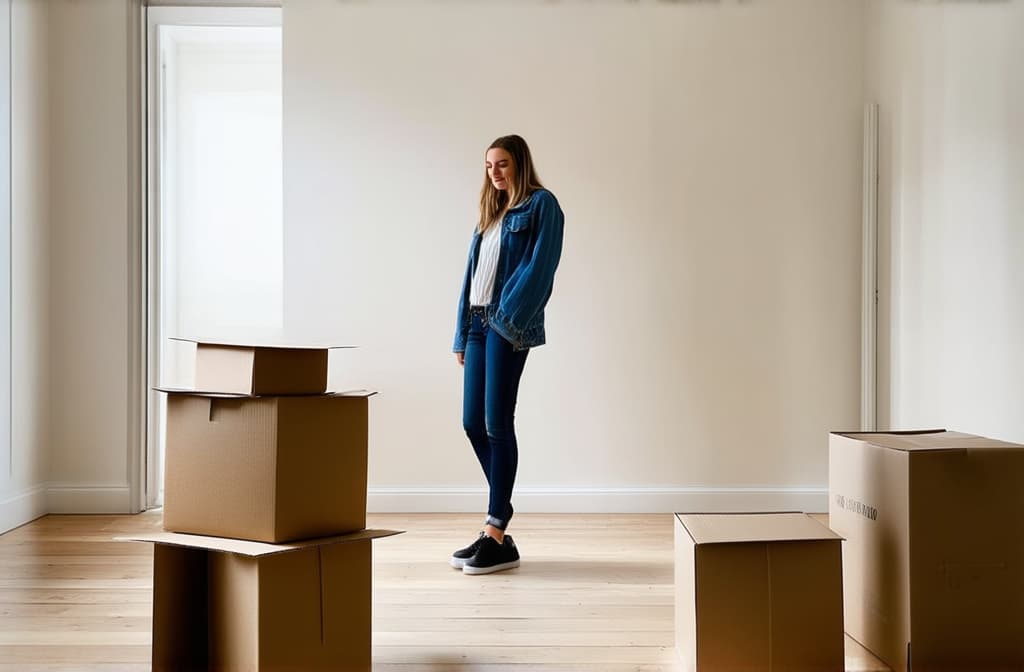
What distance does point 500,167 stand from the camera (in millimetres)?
2436

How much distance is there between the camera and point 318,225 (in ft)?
10.7

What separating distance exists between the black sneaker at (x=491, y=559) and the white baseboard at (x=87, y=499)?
157cm

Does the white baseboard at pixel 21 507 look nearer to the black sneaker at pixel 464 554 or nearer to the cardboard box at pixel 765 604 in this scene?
the black sneaker at pixel 464 554

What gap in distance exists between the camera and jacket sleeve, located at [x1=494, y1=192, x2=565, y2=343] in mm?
2326

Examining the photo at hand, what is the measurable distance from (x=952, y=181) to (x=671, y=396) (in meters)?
1.24

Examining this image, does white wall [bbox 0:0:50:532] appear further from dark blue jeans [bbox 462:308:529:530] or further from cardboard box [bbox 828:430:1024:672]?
cardboard box [bbox 828:430:1024:672]

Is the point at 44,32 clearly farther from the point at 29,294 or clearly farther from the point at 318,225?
the point at 318,225

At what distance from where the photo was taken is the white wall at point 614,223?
3.22 m

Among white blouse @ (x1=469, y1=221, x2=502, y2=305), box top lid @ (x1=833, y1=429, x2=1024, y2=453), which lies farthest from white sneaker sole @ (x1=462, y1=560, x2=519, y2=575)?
box top lid @ (x1=833, y1=429, x2=1024, y2=453)

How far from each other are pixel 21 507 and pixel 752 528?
8.54 ft

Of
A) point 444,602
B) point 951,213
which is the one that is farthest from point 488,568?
point 951,213

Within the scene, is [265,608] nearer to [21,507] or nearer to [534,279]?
[534,279]

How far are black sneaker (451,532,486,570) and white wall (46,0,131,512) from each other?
1.53 metres

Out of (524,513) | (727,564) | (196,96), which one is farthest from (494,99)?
(727,564)
